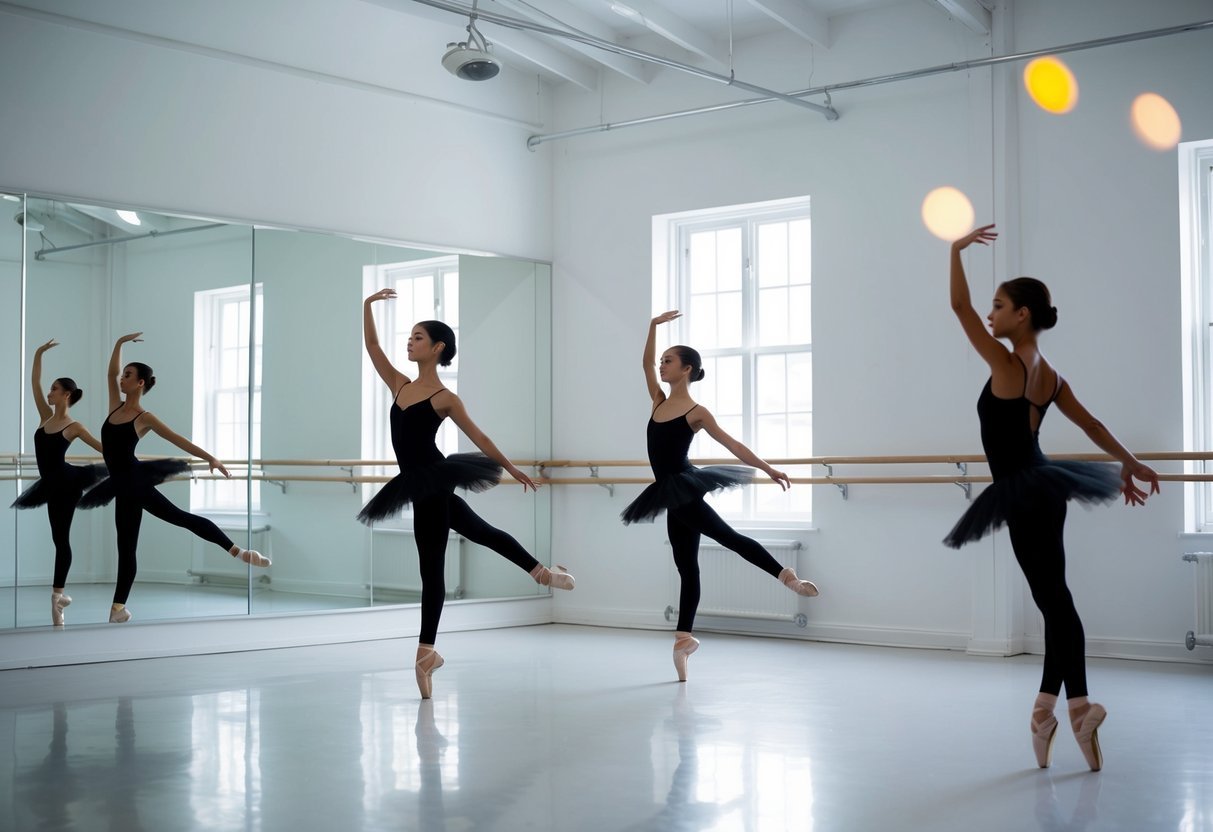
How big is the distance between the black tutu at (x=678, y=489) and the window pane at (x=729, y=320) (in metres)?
2.11

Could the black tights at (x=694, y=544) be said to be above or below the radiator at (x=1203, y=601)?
above

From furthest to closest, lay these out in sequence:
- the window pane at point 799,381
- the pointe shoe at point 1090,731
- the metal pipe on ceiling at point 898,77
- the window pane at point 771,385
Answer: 1. the window pane at point 771,385
2. the window pane at point 799,381
3. the metal pipe on ceiling at point 898,77
4. the pointe shoe at point 1090,731

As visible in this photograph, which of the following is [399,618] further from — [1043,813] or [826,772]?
[1043,813]

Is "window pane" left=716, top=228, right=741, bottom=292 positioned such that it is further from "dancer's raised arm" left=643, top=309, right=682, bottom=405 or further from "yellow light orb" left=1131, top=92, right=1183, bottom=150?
"yellow light orb" left=1131, top=92, right=1183, bottom=150

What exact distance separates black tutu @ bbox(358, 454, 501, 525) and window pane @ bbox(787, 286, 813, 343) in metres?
2.74

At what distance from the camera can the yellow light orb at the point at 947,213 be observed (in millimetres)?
6148

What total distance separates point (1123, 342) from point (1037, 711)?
2.99 m

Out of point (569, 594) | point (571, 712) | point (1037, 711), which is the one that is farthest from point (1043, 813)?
point (569, 594)

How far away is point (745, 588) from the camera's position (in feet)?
22.0

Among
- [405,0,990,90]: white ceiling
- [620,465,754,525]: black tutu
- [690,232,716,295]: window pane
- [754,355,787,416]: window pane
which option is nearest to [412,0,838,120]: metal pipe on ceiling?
[405,0,990,90]: white ceiling

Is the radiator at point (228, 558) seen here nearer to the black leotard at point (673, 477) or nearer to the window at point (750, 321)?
the black leotard at point (673, 477)

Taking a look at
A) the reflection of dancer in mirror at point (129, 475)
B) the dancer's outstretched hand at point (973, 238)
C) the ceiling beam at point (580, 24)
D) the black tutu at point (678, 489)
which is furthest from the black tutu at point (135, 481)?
the dancer's outstretched hand at point (973, 238)

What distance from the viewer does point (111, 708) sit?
4328 millimetres

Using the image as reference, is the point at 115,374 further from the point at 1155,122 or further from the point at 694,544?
the point at 1155,122
